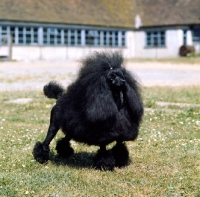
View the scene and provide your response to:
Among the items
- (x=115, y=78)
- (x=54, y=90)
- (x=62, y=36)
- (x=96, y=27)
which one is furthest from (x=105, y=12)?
(x=115, y=78)

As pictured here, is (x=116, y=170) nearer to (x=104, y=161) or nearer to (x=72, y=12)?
(x=104, y=161)

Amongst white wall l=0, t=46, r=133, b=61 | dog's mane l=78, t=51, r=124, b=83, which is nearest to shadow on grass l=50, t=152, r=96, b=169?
dog's mane l=78, t=51, r=124, b=83

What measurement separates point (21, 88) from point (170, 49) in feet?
114

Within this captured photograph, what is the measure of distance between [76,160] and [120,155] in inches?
33.4

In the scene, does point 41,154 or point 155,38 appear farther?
point 155,38

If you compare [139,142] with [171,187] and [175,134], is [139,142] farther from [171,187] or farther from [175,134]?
[171,187]

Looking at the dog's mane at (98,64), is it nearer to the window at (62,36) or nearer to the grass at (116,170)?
the grass at (116,170)

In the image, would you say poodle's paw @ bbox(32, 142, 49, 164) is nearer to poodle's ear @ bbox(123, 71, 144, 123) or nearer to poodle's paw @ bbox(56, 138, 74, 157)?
poodle's paw @ bbox(56, 138, 74, 157)

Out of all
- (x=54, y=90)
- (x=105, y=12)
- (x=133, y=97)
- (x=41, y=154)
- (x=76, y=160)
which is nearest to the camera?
(x=133, y=97)

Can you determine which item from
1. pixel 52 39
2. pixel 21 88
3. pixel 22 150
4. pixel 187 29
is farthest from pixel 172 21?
pixel 22 150

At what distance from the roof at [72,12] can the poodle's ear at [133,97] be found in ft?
127

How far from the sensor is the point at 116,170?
6.71 meters

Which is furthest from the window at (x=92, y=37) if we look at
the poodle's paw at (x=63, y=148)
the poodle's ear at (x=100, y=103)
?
the poodle's ear at (x=100, y=103)

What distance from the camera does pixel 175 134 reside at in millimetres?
9266
